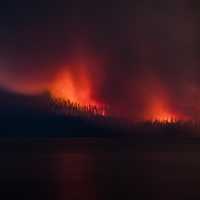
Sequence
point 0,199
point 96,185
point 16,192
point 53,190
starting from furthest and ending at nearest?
point 96,185
point 53,190
point 16,192
point 0,199

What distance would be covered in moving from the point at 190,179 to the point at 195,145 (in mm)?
97498

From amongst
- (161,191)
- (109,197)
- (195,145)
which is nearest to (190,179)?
(161,191)

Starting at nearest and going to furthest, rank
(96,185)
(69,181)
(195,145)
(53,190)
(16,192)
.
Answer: (16,192) → (53,190) → (96,185) → (69,181) → (195,145)

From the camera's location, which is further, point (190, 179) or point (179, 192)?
point (190, 179)

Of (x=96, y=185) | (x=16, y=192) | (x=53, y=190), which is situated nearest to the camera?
(x=16, y=192)

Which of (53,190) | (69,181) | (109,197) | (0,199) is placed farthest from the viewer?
(69,181)

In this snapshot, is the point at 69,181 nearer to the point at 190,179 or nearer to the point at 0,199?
the point at 190,179

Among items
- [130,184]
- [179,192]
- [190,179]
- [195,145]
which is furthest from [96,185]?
[195,145]

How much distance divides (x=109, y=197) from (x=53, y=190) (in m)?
9.95

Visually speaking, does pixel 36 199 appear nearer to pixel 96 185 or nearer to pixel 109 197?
pixel 109 197

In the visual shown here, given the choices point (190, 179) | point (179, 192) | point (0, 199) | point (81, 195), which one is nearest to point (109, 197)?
point (81, 195)

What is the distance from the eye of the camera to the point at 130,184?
67125 mm

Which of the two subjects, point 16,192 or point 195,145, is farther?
point 195,145

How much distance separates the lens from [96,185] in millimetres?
66438
